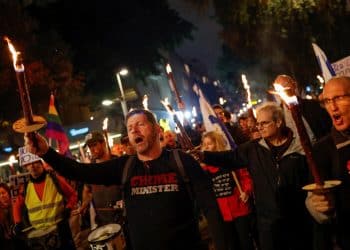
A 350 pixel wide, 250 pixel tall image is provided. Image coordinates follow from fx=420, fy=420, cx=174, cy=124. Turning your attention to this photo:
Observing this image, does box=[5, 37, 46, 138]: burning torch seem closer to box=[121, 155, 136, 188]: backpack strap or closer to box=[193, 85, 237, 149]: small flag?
box=[121, 155, 136, 188]: backpack strap

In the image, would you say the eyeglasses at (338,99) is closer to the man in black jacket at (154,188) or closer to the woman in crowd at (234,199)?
the man in black jacket at (154,188)

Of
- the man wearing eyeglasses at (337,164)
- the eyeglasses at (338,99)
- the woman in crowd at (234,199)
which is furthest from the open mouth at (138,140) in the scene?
the woman in crowd at (234,199)

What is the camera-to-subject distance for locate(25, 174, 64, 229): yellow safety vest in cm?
630

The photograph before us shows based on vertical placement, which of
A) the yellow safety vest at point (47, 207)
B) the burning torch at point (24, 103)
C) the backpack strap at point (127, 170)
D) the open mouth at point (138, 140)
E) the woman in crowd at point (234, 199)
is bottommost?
Result: the woman in crowd at point (234, 199)

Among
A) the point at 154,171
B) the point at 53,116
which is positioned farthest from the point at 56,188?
the point at 154,171

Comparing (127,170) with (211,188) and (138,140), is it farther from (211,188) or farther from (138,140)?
(211,188)

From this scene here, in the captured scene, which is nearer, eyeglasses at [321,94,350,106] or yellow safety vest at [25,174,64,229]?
eyeglasses at [321,94,350,106]

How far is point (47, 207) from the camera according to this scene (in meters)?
6.34

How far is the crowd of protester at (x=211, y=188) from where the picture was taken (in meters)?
3.05

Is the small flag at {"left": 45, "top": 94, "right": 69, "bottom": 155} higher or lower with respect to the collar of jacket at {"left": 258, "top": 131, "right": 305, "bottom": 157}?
higher

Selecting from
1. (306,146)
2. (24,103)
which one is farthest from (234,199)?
(24,103)

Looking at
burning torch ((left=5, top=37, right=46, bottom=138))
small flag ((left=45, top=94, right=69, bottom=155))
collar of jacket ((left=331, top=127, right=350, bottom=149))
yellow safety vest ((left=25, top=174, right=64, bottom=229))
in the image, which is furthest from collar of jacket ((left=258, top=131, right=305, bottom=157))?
small flag ((left=45, top=94, right=69, bottom=155))

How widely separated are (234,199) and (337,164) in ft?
10.8

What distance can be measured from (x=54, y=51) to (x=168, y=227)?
70.3ft
